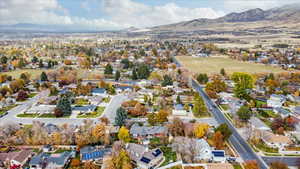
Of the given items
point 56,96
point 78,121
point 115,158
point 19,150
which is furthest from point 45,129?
point 56,96

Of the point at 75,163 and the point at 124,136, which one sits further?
the point at 124,136

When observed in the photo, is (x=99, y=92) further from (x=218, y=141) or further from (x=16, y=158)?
(x=218, y=141)

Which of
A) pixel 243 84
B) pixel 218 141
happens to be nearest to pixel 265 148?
pixel 218 141

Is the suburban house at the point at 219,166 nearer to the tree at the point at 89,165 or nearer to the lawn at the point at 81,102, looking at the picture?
the tree at the point at 89,165

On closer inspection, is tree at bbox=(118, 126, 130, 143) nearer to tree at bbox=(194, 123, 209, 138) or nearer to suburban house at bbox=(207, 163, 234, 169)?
tree at bbox=(194, 123, 209, 138)

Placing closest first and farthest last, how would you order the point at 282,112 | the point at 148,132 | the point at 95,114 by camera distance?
the point at 148,132 → the point at 282,112 → the point at 95,114

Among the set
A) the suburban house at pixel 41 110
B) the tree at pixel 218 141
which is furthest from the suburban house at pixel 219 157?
Result: the suburban house at pixel 41 110

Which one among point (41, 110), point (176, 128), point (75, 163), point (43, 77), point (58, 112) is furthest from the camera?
point (43, 77)

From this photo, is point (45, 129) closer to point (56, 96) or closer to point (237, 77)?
point (56, 96)
